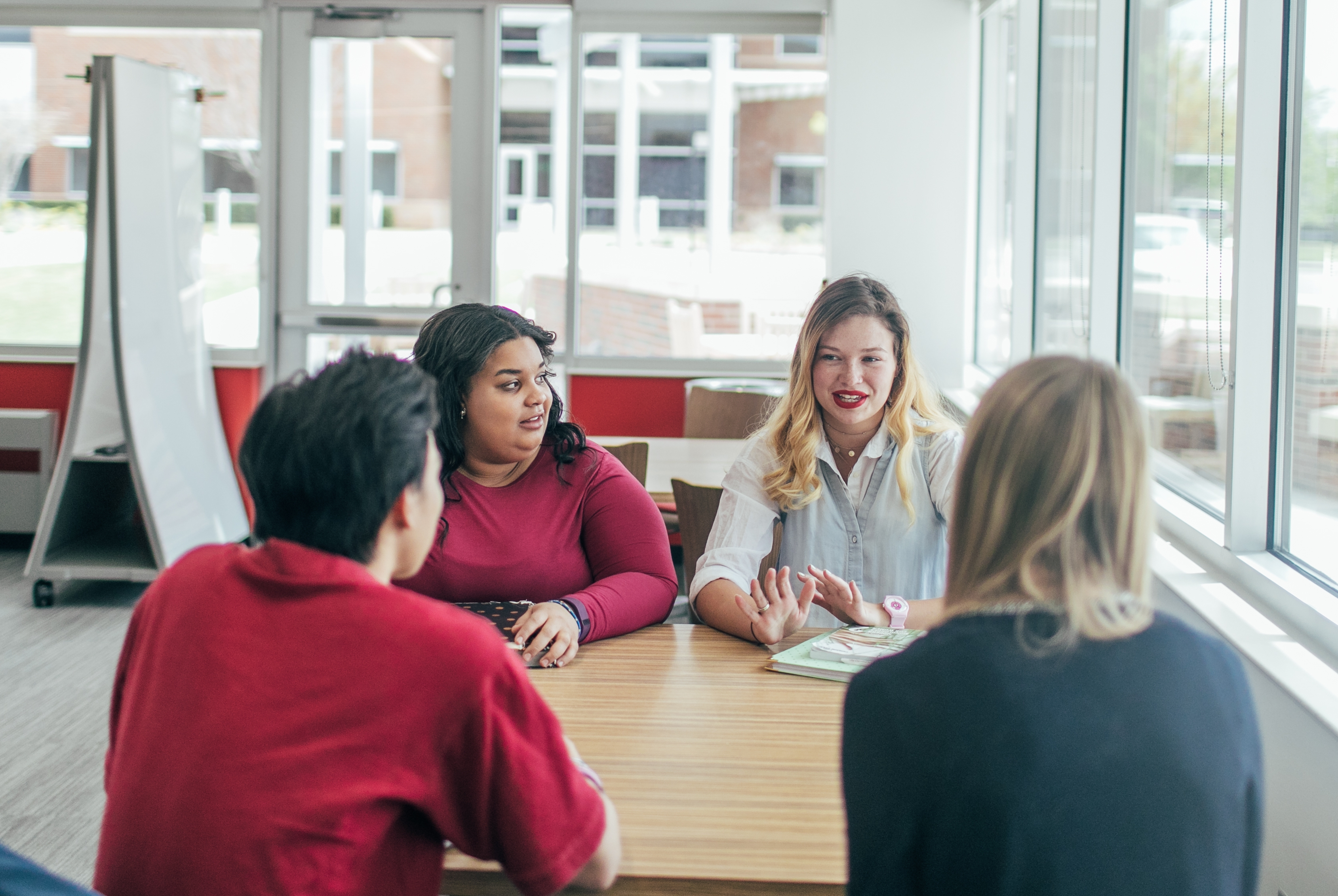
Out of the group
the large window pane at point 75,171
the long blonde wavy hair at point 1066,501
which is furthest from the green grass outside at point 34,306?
the long blonde wavy hair at point 1066,501

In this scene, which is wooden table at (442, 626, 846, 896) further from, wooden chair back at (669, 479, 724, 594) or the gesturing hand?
wooden chair back at (669, 479, 724, 594)

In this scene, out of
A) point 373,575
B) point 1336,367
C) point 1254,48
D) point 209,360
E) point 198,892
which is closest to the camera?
point 198,892

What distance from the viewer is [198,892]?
0.95m

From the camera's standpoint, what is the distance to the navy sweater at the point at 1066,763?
90cm

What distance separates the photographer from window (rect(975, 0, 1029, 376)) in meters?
4.50

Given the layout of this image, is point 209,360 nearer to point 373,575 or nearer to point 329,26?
point 329,26

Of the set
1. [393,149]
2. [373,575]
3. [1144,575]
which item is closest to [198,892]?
[373,575]

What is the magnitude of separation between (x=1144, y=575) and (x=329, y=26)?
5.18m

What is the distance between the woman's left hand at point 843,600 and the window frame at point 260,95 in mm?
4183

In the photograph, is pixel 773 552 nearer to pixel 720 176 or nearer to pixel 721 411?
pixel 721 411

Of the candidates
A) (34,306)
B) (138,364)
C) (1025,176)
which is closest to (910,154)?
(1025,176)

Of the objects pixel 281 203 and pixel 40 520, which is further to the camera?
pixel 281 203

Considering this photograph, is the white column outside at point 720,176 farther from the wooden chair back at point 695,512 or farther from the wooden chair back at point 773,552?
the wooden chair back at point 773,552

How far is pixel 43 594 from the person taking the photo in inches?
172
